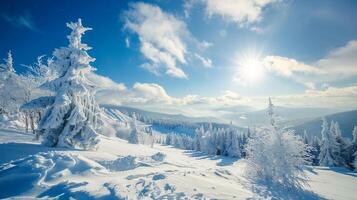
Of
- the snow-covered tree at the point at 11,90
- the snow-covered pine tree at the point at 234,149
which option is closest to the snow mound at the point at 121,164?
the snow-covered tree at the point at 11,90

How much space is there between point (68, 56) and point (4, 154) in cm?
935

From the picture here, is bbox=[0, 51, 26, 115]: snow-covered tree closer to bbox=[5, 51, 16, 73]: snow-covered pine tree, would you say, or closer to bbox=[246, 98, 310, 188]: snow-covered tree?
bbox=[5, 51, 16, 73]: snow-covered pine tree

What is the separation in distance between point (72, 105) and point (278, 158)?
63.4 feet

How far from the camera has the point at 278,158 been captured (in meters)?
22.1

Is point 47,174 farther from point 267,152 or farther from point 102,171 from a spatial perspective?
point 267,152

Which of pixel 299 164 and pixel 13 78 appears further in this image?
pixel 13 78

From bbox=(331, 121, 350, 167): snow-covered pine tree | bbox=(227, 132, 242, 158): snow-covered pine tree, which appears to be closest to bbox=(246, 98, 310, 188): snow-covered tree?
bbox=(331, 121, 350, 167): snow-covered pine tree

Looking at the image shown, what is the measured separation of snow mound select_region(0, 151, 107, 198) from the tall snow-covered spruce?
6569 mm

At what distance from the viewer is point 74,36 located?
21.7 metres

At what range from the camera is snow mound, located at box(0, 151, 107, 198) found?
35.0 ft

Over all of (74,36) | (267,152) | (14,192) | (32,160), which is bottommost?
(14,192)

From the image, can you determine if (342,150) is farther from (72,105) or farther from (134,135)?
(72,105)

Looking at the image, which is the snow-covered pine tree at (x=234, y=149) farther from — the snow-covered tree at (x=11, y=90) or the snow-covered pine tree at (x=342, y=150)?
the snow-covered tree at (x=11, y=90)

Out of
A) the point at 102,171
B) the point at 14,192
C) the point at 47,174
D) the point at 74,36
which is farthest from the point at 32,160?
the point at 74,36
